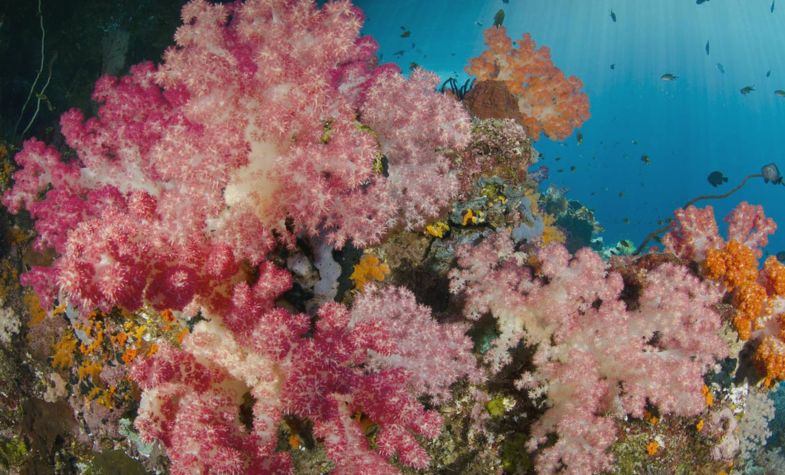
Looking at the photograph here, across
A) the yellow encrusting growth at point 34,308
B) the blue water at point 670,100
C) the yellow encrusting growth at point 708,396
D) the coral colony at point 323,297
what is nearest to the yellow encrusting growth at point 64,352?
the coral colony at point 323,297

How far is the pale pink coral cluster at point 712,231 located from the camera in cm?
507

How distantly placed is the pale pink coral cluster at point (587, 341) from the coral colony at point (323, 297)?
2 centimetres

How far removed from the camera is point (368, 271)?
13.8 feet

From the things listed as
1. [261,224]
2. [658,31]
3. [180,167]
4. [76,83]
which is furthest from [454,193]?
[658,31]

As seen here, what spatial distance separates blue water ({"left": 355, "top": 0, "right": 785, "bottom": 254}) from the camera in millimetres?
80000

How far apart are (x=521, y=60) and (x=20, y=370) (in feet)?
29.0

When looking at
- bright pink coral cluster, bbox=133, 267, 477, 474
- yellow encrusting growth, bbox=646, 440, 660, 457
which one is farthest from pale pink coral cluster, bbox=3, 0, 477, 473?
yellow encrusting growth, bbox=646, 440, 660, 457

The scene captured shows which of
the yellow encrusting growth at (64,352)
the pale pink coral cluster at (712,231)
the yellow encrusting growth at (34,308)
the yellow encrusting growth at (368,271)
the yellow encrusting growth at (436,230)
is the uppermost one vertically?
the pale pink coral cluster at (712,231)

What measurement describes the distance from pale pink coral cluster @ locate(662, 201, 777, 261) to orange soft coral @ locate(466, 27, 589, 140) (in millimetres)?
3257

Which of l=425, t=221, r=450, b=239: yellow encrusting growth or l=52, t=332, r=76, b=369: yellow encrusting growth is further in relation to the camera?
l=425, t=221, r=450, b=239: yellow encrusting growth

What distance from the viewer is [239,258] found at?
124 inches

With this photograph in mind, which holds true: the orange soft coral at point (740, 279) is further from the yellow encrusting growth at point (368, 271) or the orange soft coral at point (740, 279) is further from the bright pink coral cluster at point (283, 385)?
the yellow encrusting growth at point (368, 271)

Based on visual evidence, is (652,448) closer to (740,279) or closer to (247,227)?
(740,279)

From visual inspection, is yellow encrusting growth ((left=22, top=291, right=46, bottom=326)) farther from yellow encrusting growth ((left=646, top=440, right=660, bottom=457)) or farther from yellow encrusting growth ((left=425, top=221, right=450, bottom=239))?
yellow encrusting growth ((left=646, top=440, right=660, bottom=457))
